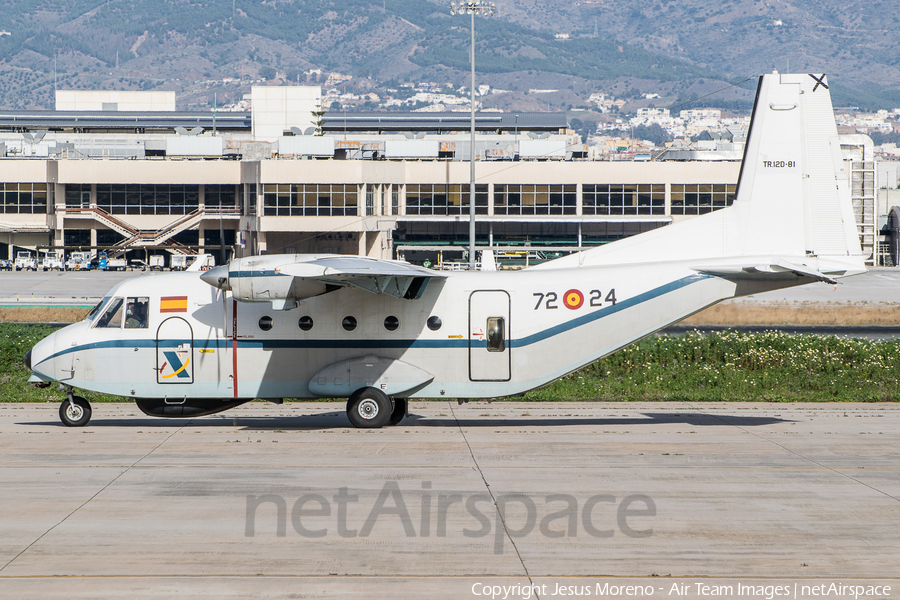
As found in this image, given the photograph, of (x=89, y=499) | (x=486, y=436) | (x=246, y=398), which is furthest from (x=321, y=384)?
(x=89, y=499)

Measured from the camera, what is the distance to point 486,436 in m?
19.0

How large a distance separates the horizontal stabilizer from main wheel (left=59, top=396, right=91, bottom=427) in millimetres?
13960

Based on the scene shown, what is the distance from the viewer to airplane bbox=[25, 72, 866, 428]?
19.5 meters

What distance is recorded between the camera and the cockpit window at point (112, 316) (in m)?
19.8

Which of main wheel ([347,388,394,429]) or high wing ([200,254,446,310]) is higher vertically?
high wing ([200,254,446,310])

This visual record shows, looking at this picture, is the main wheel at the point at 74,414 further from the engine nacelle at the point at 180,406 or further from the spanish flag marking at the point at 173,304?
the spanish flag marking at the point at 173,304

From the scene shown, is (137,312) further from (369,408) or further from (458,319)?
(458,319)

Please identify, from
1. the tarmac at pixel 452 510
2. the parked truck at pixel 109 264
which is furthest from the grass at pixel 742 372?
the parked truck at pixel 109 264

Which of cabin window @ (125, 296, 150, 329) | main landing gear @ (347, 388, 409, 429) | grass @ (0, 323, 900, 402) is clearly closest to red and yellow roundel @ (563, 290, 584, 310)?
main landing gear @ (347, 388, 409, 429)

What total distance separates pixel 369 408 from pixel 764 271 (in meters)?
8.93

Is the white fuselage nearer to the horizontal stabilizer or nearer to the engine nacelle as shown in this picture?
the horizontal stabilizer

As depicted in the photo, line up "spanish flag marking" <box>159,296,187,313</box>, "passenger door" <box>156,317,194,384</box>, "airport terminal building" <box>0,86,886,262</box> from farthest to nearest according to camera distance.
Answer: "airport terminal building" <box>0,86,886,262</box>, "spanish flag marking" <box>159,296,187,313</box>, "passenger door" <box>156,317,194,384</box>

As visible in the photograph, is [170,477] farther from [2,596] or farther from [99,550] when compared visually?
[2,596]

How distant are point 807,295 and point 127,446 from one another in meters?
51.1
